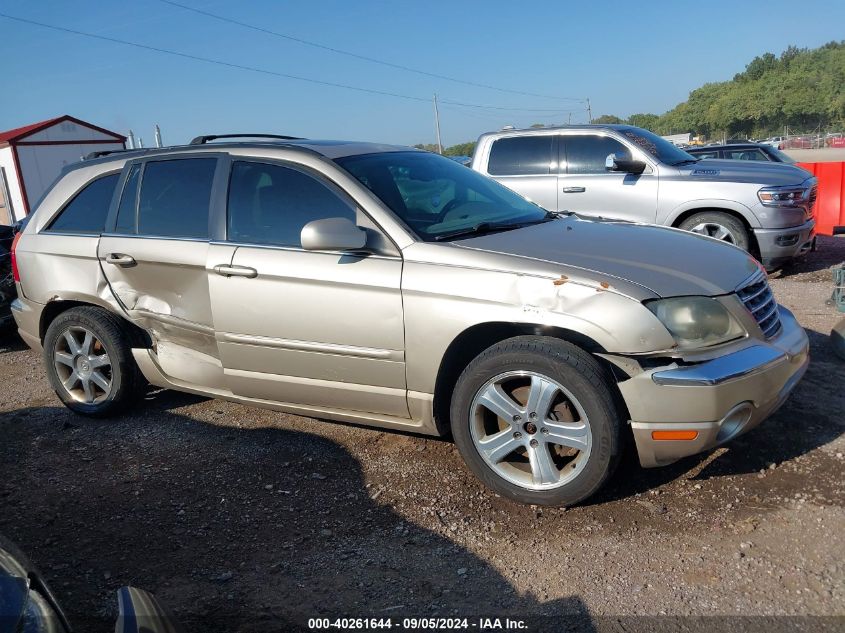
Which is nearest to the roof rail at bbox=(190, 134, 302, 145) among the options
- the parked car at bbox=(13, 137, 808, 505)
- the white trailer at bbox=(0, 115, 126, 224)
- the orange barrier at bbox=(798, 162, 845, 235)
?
the parked car at bbox=(13, 137, 808, 505)

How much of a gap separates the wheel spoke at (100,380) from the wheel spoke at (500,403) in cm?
282

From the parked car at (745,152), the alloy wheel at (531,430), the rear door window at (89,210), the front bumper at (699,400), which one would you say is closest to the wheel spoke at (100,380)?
the rear door window at (89,210)

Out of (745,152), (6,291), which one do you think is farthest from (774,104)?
(6,291)

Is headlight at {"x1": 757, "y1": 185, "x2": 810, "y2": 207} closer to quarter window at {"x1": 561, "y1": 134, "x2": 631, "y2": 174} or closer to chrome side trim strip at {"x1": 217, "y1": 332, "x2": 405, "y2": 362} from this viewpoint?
quarter window at {"x1": 561, "y1": 134, "x2": 631, "y2": 174}

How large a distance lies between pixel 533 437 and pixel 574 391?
0.33m

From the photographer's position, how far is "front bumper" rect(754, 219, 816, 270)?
7.86 m

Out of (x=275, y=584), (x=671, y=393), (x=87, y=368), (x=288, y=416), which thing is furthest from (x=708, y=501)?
(x=87, y=368)

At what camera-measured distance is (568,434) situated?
321 cm

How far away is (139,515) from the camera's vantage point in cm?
357

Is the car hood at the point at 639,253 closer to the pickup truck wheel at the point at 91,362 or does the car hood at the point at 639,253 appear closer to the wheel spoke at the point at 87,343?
the pickup truck wheel at the point at 91,362

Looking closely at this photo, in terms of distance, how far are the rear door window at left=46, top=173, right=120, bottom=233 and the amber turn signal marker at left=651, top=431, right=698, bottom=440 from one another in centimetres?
370

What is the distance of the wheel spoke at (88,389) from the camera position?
190 inches

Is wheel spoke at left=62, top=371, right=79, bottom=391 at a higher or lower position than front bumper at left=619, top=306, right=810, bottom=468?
lower

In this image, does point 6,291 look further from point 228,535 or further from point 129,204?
point 228,535
